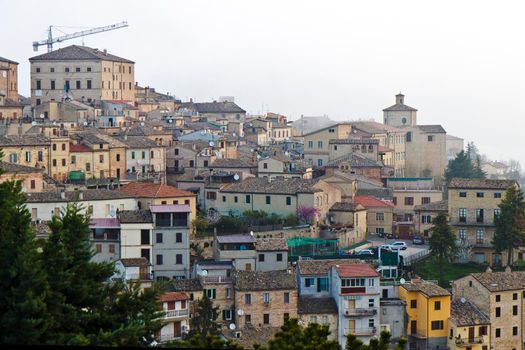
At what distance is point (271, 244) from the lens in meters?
38.4

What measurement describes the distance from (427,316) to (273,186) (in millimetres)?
10925

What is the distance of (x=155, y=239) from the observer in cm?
3781

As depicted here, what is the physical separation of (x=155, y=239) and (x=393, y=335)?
7.57 metres

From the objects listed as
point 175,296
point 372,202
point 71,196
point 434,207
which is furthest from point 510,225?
point 71,196

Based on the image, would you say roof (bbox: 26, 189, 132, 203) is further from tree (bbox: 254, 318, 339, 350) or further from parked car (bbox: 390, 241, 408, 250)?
tree (bbox: 254, 318, 339, 350)

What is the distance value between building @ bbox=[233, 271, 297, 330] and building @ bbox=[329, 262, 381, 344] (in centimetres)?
133

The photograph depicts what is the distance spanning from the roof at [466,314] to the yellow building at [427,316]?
302mm

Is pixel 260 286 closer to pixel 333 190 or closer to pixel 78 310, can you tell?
pixel 333 190

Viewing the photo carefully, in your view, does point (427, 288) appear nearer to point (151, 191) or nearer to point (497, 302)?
Answer: point (497, 302)

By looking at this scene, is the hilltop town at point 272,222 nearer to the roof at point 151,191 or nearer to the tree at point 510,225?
the roof at point 151,191

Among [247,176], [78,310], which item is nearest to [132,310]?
[78,310]

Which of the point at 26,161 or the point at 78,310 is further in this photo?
the point at 26,161

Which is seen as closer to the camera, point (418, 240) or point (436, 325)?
point (436, 325)

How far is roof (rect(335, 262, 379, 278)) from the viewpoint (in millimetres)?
35594
